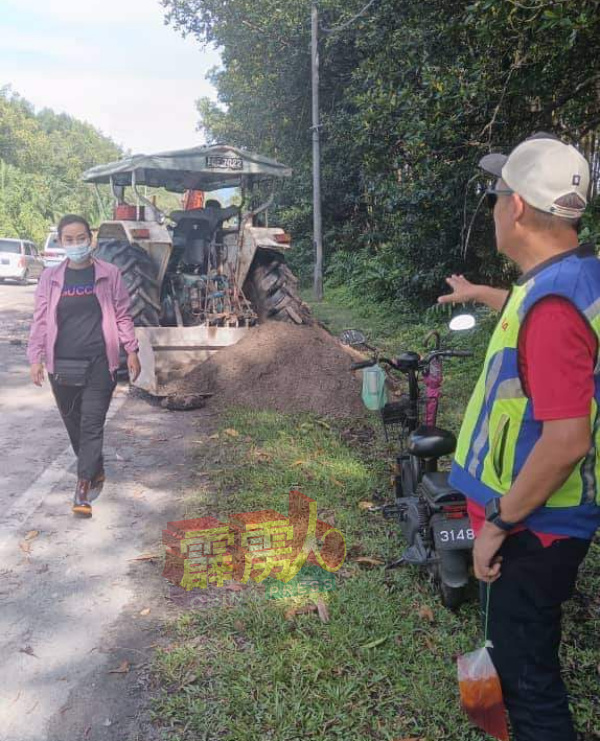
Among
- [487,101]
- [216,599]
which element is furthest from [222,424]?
[487,101]

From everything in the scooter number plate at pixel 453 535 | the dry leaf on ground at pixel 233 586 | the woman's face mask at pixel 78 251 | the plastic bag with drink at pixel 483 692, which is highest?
the woman's face mask at pixel 78 251

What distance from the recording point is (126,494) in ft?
15.4

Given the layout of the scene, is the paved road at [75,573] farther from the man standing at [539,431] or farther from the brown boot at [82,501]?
the man standing at [539,431]

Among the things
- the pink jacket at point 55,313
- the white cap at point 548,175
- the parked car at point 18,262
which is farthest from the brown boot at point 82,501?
the parked car at point 18,262

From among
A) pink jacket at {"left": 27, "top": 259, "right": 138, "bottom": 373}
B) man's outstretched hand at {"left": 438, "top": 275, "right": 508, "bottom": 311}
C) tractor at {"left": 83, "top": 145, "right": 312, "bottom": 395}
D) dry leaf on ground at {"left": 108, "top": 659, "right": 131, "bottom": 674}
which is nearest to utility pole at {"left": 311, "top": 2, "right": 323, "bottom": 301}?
tractor at {"left": 83, "top": 145, "right": 312, "bottom": 395}

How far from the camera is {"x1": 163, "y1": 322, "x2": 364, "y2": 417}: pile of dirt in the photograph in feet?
21.6

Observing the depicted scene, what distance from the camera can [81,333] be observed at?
14.3 ft

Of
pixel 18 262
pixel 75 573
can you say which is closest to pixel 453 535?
pixel 75 573

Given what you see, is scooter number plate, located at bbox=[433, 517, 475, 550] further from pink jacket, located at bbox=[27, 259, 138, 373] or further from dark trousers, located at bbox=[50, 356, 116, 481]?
pink jacket, located at bbox=[27, 259, 138, 373]

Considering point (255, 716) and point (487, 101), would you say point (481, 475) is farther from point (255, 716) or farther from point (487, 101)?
point (487, 101)

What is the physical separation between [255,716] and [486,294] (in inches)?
74.0

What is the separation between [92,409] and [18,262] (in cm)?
2072

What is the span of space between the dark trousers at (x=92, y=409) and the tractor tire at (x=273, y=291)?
4108 mm

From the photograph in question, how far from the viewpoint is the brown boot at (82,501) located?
4.23m
